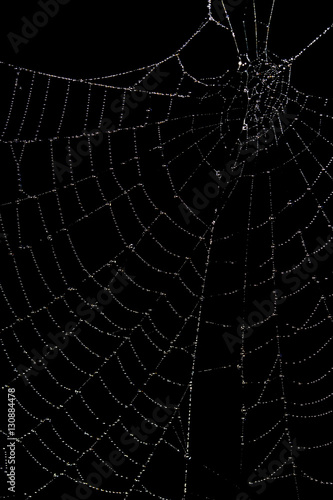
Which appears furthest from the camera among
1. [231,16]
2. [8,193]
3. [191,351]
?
[191,351]

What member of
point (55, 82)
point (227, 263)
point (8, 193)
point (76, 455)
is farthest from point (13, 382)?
point (55, 82)

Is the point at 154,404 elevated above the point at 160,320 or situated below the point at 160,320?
below

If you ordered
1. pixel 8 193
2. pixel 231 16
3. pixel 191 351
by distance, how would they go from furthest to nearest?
pixel 191 351 < pixel 8 193 < pixel 231 16

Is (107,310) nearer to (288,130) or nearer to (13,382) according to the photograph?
(13,382)

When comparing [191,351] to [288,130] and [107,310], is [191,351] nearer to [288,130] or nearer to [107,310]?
[107,310]

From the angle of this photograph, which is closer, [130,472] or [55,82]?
[55,82]

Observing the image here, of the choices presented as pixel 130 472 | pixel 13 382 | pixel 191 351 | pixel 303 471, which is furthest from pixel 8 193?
pixel 303 471

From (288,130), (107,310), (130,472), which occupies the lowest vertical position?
(130,472)
